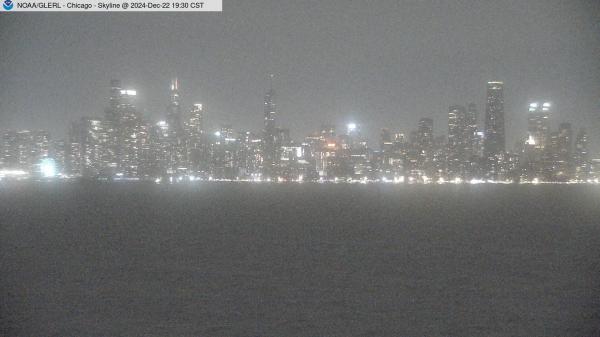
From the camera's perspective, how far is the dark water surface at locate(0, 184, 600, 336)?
2597cm

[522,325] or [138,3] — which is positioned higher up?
[138,3]

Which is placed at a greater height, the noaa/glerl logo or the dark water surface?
the noaa/glerl logo

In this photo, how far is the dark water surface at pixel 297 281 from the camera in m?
26.0

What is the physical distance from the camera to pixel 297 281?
116ft

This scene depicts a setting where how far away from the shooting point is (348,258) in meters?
44.4

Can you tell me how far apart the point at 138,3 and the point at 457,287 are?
80.8 ft

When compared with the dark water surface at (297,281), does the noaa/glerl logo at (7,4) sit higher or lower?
higher

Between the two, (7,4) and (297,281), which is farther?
(297,281)

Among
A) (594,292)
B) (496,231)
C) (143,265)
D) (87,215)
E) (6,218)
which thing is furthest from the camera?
(87,215)

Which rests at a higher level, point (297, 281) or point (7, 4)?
point (7, 4)

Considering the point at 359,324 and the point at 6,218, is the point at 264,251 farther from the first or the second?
the point at 6,218

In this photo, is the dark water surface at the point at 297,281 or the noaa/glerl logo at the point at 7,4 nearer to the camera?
the noaa/glerl logo at the point at 7,4

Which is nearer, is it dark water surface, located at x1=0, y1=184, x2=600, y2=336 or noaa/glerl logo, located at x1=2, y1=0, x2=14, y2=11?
noaa/glerl logo, located at x1=2, y1=0, x2=14, y2=11

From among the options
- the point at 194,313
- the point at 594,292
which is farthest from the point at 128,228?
the point at 594,292
